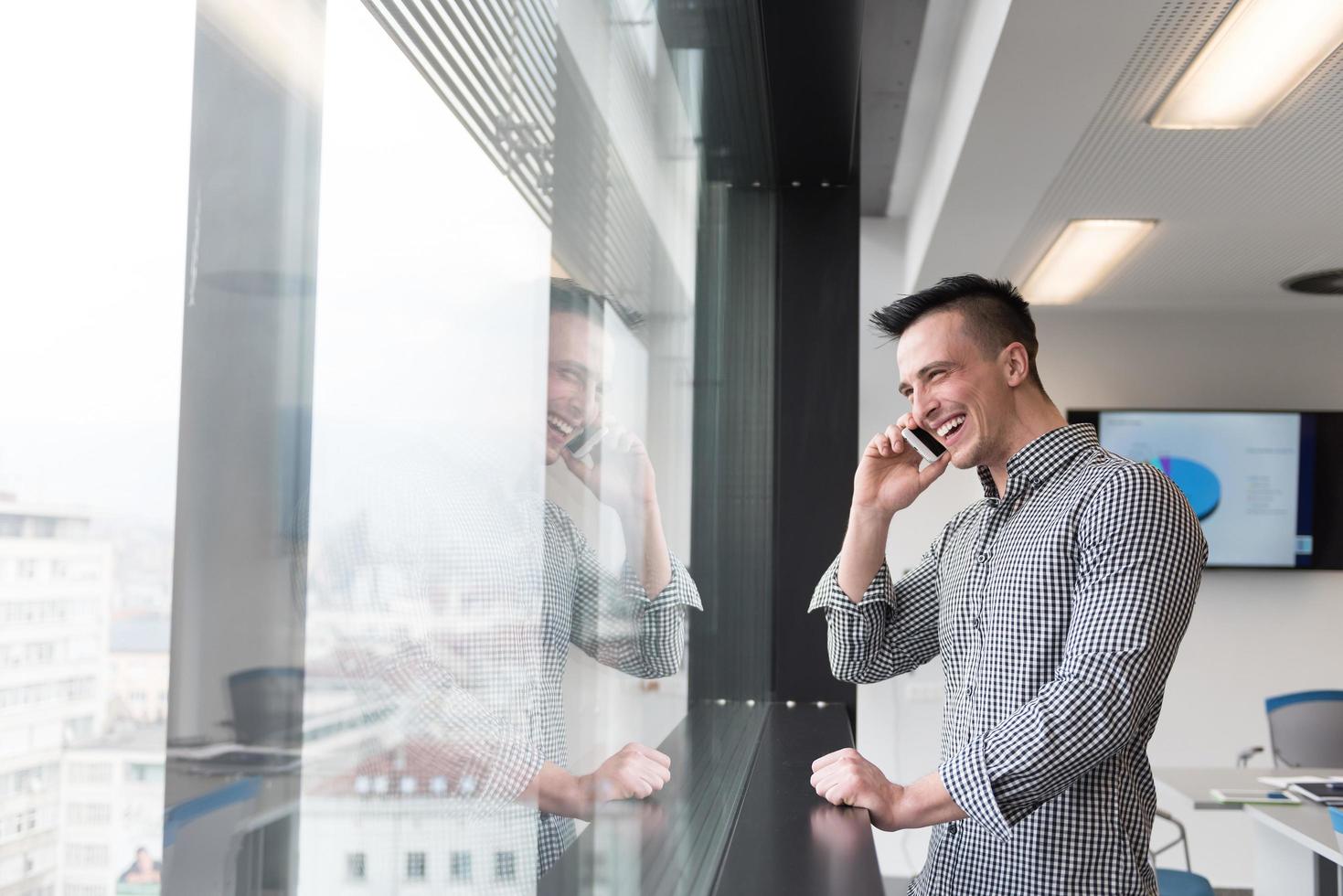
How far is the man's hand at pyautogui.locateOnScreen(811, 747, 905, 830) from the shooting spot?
126 centimetres

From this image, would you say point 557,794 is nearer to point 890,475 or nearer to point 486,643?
point 486,643

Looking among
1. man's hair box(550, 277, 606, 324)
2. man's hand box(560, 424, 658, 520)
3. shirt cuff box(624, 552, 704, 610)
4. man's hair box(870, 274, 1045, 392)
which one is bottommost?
shirt cuff box(624, 552, 704, 610)

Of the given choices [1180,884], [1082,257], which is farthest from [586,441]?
[1082,257]

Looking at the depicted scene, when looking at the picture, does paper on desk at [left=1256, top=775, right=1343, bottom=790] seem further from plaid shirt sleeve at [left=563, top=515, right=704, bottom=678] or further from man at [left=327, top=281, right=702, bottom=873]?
man at [left=327, top=281, right=702, bottom=873]

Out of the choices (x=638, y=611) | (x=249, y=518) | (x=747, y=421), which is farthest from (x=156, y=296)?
(x=747, y=421)

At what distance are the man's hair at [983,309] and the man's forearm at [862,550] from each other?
302 millimetres

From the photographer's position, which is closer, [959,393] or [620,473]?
[620,473]

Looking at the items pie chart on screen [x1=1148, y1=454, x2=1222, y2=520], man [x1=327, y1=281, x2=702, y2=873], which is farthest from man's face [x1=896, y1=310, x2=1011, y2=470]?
pie chart on screen [x1=1148, y1=454, x2=1222, y2=520]

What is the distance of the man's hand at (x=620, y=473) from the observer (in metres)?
0.79

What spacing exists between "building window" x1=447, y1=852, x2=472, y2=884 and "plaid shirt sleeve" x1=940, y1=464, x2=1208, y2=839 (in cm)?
83

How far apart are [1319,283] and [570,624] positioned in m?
4.88

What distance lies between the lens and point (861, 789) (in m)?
1.26

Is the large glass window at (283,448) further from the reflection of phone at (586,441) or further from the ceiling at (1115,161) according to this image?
the ceiling at (1115,161)

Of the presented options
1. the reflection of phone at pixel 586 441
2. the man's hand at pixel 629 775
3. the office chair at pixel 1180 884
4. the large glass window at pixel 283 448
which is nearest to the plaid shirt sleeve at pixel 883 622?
the man's hand at pixel 629 775
